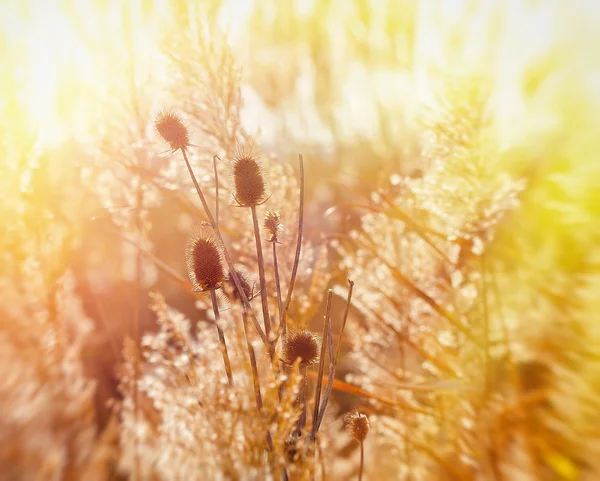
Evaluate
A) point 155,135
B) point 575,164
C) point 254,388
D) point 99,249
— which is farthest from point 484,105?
point 99,249

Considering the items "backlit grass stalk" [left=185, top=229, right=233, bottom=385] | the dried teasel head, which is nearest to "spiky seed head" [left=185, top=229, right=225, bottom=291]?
"backlit grass stalk" [left=185, top=229, right=233, bottom=385]

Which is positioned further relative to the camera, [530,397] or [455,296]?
[455,296]

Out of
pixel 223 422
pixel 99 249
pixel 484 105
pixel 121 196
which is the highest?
pixel 99 249

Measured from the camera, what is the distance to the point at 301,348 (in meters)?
1.01

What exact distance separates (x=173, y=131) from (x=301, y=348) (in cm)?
53

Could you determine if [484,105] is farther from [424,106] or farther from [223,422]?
[223,422]

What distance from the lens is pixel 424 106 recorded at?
5.27 feet

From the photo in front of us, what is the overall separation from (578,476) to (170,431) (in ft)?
3.00

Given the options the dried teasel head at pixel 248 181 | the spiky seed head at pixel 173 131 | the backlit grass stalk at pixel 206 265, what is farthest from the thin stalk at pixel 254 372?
the spiky seed head at pixel 173 131

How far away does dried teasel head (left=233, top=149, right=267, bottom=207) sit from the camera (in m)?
1.01

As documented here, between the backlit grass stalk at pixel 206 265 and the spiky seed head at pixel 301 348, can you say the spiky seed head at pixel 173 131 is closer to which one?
the backlit grass stalk at pixel 206 265

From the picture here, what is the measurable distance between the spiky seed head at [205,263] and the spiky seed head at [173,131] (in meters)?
0.21

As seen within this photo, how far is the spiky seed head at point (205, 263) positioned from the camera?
1.01 meters

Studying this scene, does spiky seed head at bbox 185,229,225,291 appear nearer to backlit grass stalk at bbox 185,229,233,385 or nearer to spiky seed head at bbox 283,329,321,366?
backlit grass stalk at bbox 185,229,233,385
